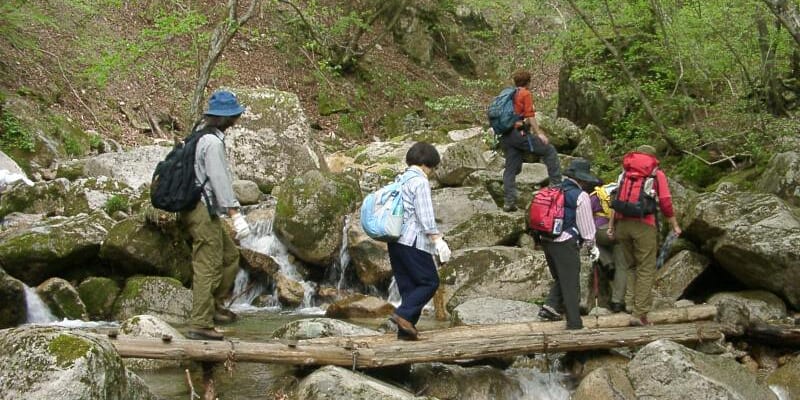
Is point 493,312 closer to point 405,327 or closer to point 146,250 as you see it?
point 405,327

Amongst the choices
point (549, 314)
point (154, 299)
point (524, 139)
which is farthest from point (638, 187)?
point (154, 299)

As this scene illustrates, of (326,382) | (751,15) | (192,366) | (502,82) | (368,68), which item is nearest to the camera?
(326,382)

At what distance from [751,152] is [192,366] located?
9.35 metres

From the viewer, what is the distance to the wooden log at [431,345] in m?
5.94

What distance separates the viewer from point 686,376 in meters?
6.18

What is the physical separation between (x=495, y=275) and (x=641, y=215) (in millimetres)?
2635

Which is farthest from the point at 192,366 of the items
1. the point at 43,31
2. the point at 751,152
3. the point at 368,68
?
the point at 368,68

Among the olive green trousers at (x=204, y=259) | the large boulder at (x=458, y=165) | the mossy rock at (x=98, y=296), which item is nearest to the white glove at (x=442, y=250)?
the olive green trousers at (x=204, y=259)

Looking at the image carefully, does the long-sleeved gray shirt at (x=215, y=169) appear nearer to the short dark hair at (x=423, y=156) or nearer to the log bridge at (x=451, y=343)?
the log bridge at (x=451, y=343)

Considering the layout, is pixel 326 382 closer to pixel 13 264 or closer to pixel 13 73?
pixel 13 264

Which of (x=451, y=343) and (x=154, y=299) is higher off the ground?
(x=451, y=343)

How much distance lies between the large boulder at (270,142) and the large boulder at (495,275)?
19.1 ft

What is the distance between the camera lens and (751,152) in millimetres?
12047

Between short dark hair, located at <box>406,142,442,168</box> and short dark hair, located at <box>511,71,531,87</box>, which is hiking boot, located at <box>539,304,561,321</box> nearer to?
short dark hair, located at <box>406,142,442,168</box>
